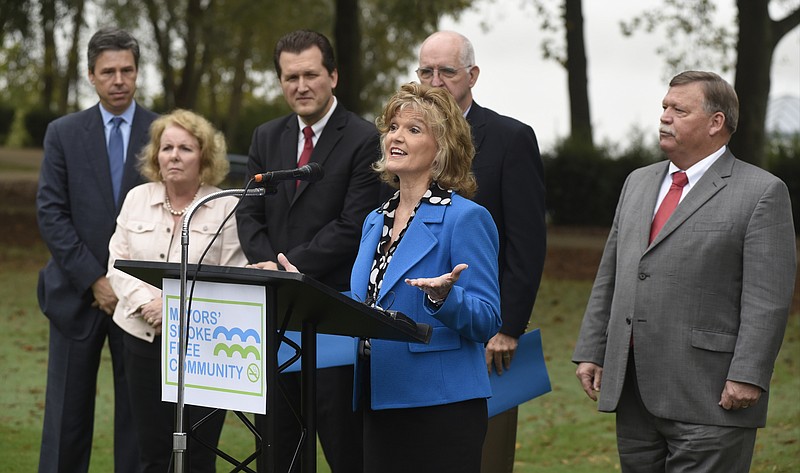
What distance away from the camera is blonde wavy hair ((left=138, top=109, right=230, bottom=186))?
5.85 m

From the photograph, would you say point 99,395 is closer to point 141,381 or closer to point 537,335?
point 141,381

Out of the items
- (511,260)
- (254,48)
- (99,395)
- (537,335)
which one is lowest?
(99,395)

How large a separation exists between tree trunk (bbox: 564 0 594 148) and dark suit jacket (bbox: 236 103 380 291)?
55.5 ft

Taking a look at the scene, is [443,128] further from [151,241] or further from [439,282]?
[151,241]

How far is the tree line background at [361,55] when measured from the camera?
18172 mm

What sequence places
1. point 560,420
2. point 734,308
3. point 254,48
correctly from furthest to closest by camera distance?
point 254,48 → point 560,420 → point 734,308

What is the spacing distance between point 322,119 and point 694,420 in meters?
2.41

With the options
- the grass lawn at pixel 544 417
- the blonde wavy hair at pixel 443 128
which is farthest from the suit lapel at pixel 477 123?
the grass lawn at pixel 544 417

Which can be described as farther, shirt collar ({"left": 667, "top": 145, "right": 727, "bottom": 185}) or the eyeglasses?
the eyeglasses

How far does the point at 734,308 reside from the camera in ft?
15.2

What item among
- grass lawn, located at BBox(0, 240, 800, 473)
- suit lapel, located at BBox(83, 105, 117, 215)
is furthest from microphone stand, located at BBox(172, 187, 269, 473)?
grass lawn, located at BBox(0, 240, 800, 473)

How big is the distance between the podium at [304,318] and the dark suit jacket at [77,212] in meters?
2.04

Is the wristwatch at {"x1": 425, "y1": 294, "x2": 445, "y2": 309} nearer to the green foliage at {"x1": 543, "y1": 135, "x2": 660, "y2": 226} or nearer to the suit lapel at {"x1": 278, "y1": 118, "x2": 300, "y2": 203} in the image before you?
the suit lapel at {"x1": 278, "y1": 118, "x2": 300, "y2": 203}

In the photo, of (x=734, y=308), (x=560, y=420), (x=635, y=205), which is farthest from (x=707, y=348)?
(x=560, y=420)
